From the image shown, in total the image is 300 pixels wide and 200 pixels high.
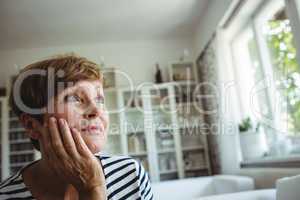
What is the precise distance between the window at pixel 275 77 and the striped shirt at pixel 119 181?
168cm

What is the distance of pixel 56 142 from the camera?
499 mm

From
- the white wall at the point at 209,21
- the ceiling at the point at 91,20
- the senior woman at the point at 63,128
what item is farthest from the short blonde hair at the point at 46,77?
the ceiling at the point at 91,20

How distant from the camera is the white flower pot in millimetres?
2863

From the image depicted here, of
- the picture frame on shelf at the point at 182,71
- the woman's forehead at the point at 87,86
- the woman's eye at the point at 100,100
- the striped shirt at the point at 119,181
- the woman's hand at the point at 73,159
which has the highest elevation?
the picture frame on shelf at the point at 182,71

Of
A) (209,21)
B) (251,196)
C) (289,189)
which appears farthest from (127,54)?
(289,189)

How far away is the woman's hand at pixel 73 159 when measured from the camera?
19.7 inches

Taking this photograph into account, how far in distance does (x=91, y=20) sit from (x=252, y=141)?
2.30m

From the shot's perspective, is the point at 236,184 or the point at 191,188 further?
Result: the point at 191,188

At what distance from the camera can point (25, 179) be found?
717 mm

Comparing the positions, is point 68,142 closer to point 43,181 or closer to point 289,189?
point 43,181

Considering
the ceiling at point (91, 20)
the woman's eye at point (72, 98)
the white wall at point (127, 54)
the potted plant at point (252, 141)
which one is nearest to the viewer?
the woman's eye at point (72, 98)

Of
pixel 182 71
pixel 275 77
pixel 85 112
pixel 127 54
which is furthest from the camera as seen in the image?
pixel 127 54

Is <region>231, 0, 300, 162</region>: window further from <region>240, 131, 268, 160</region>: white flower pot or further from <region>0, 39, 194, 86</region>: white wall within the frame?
<region>0, 39, 194, 86</region>: white wall

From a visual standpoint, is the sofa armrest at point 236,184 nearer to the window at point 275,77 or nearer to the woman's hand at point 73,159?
the window at point 275,77
